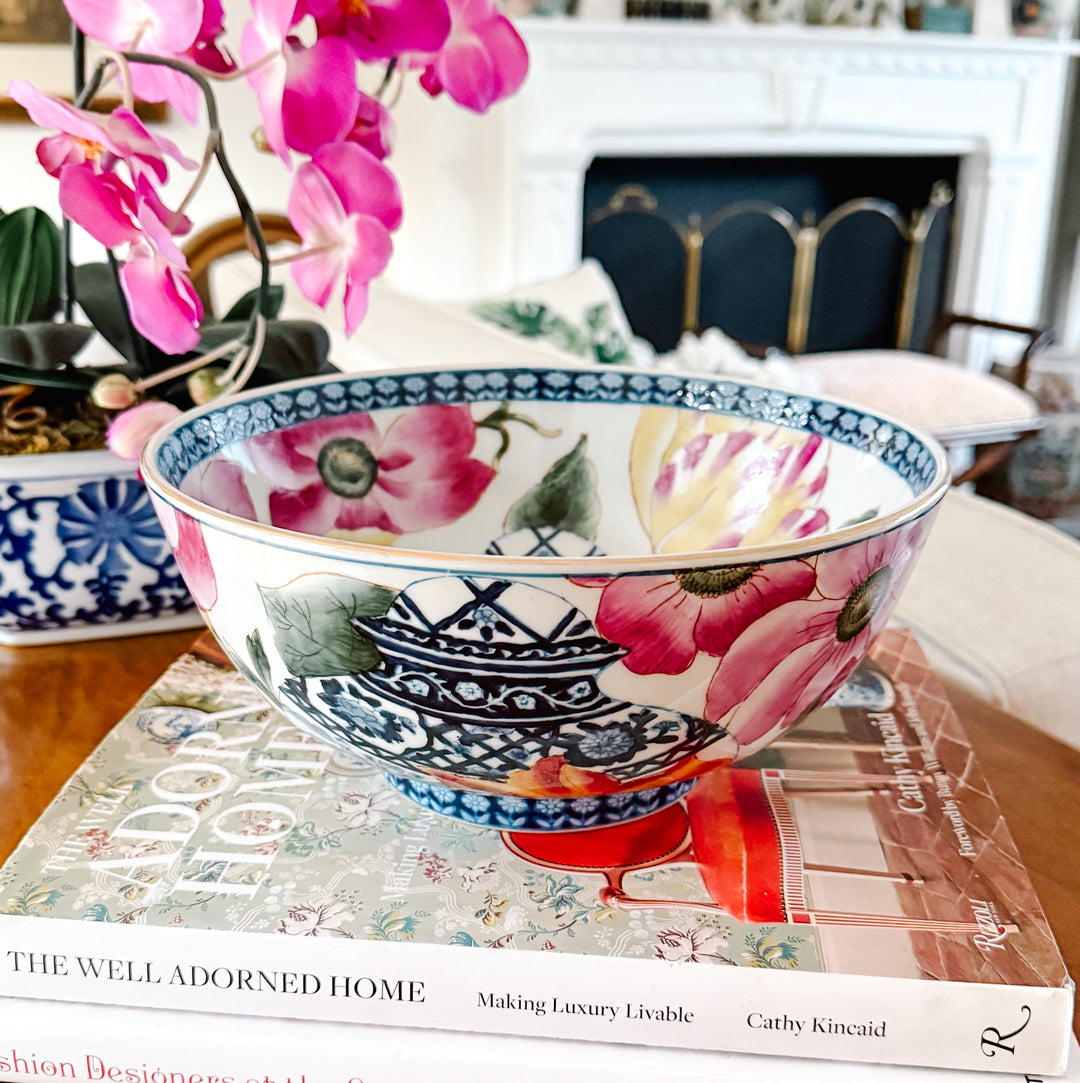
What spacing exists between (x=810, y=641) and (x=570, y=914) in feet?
0.32

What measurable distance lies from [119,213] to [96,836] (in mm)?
197

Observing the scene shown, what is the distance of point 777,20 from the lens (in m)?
2.82

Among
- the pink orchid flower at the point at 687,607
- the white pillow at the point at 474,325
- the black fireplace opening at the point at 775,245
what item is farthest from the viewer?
the black fireplace opening at the point at 775,245

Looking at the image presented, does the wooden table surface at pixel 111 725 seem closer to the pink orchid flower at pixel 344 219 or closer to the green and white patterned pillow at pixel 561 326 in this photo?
the pink orchid flower at pixel 344 219

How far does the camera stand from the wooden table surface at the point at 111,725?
0.36m

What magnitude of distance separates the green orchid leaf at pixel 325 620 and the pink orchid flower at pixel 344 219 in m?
0.16

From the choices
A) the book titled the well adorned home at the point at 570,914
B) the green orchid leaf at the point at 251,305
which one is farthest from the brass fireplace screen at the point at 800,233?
the book titled the well adorned home at the point at 570,914

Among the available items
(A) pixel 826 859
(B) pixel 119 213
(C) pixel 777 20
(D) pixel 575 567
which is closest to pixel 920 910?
(A) pixel 826 859

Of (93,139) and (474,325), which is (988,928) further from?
(474,325)

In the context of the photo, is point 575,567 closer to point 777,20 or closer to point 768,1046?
point 768,1046

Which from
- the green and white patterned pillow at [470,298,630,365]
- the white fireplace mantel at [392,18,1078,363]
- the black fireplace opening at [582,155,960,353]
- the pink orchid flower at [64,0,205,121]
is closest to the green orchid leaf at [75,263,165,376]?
the pink orchid flower at [64,0,205,121]

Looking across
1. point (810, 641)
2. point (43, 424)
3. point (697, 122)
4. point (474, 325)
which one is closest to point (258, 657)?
point (810, 641)

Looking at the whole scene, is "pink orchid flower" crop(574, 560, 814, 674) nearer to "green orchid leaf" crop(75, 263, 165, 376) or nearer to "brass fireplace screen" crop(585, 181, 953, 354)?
"green orchid leaf" crop(75, 263, 165, 376)

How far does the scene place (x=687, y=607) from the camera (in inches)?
10.3
